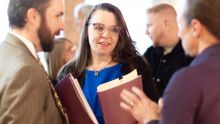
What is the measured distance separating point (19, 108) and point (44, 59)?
4.27 ft

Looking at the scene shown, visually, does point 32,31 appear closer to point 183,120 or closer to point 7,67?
point 7,67

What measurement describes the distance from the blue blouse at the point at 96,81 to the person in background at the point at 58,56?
57 cm

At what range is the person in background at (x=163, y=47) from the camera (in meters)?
2.63

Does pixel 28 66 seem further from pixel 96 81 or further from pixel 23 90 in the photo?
pixel 96 81

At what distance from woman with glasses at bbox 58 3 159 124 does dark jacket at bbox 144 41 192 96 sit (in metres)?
0.66

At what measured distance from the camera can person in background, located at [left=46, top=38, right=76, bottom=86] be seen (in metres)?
2.62

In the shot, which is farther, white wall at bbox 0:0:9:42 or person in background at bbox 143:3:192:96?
white wall at bbox 0:0:9:42

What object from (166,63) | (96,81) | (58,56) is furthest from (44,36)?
(166,63)

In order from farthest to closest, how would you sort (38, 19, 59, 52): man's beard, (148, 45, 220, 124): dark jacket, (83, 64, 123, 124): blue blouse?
(83, 64, 123, 124): blue blouse, (38, 19, 59, 52): man's beard, (148, 45, 220, 124): dark jacket

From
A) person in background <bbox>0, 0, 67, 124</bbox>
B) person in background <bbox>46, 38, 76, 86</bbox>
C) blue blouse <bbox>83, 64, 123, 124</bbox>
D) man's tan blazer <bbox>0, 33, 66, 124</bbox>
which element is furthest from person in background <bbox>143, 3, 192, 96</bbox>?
man's tan blazer <bbox>0, 33, 66, 124</bbox>

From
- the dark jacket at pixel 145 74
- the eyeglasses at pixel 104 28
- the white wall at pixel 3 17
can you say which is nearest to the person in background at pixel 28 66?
the eyeglasses at pixel 104 28

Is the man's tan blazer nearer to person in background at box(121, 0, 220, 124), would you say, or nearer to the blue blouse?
the blue blouse

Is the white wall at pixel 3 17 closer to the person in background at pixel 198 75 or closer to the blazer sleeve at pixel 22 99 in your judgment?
the blazer sleeve at pixel 22 99

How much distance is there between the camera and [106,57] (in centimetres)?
200
